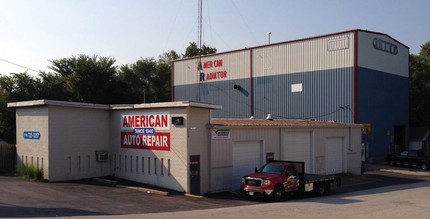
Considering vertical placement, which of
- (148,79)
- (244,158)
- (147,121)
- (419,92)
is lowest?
(244,158)

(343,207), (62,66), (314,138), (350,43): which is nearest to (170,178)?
(343,207)

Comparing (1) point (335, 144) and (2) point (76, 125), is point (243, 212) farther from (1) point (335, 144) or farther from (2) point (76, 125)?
(1) point (335, 144)

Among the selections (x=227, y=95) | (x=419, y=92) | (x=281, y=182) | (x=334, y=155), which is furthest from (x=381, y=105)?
(x=281, y=182)

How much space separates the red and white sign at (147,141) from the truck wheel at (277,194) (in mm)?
5555

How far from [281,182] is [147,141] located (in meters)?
7.24

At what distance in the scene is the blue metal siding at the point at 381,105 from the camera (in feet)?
130

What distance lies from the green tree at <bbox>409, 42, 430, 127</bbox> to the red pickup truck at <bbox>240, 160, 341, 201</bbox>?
38.5 m

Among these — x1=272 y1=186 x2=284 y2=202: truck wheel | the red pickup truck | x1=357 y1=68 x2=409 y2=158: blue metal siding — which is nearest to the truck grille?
the red pickup truck

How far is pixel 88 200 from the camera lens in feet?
55.4

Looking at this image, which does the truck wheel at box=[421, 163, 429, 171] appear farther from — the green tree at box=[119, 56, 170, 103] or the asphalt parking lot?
the green tree at box=[119, 56, 170, 103]

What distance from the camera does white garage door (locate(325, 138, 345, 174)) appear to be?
1200 inches

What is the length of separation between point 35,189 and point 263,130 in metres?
11.9

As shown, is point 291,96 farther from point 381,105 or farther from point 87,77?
point 87,77

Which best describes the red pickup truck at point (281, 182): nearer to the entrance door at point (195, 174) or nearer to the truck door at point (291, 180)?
the truck door at point (291, 180)
